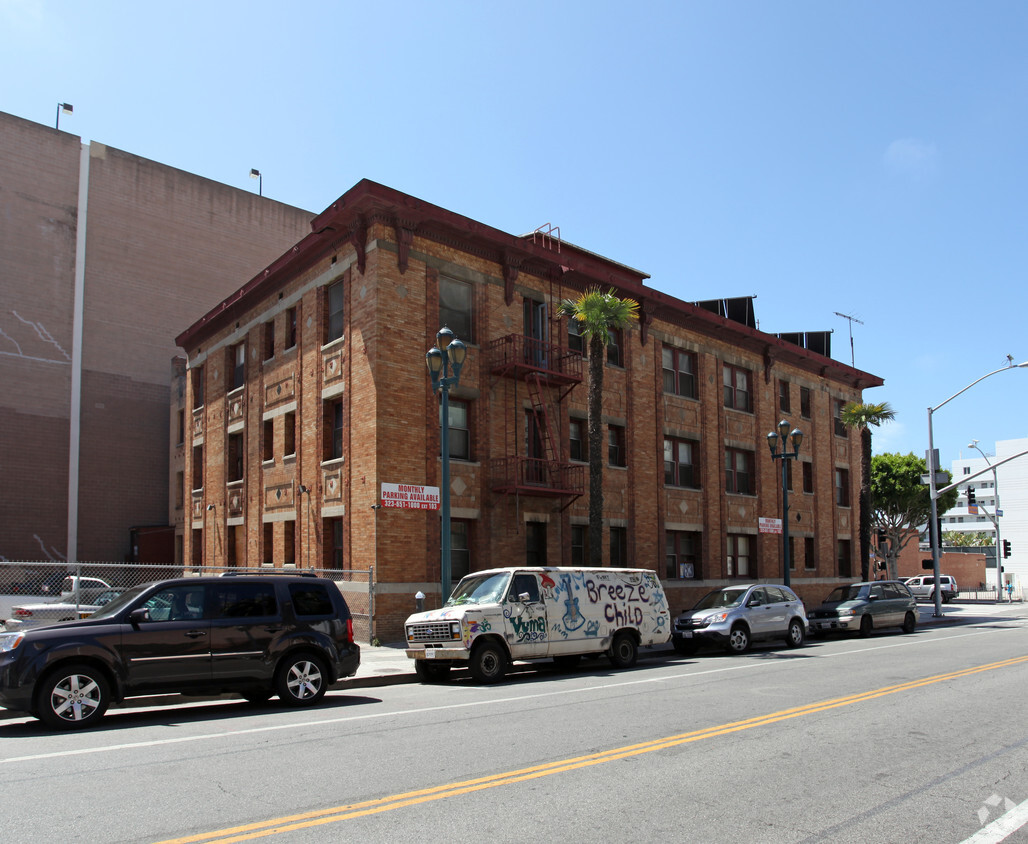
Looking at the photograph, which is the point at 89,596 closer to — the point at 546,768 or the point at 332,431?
the point at 332,431

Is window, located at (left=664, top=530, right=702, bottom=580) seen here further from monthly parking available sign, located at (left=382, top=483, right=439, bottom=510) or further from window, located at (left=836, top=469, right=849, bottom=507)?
window, located at (left=836, top=469, right=849, bottom=507)

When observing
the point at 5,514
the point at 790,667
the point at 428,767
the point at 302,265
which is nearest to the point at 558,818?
the point at 428,767

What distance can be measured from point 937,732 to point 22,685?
32.4ft

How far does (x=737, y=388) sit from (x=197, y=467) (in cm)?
2067

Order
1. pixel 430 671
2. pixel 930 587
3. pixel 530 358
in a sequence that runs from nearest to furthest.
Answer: pixel 430 671 → pixel 530 358 → pixel 930 587

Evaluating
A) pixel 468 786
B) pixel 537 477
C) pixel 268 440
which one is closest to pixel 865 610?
pixel 537 477

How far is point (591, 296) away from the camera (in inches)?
857

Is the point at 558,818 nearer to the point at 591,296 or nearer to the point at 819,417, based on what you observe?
the point at 591,296

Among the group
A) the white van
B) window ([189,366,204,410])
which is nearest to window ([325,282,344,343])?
the white van

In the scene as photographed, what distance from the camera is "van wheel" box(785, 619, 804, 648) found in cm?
2127

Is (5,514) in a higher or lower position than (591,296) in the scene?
lower

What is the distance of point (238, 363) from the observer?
29781 millimetres

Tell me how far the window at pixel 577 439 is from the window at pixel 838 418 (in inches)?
688

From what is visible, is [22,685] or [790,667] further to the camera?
[790,667]
